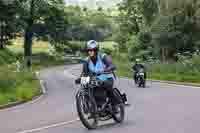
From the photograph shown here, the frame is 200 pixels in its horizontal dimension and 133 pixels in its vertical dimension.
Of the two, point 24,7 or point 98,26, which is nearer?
point 24,7

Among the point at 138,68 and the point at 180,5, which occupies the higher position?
the point at 180,5

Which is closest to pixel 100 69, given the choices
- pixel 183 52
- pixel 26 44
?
pixel 183 52

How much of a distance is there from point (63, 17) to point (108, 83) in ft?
255

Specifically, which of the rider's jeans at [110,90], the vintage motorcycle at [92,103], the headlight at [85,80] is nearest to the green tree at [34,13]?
the rider's jeans at [110,90]

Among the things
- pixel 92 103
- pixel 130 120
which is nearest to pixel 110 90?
pixel 92 103

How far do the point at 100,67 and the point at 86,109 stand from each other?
3.81ft

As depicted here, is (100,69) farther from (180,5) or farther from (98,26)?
(98,26)

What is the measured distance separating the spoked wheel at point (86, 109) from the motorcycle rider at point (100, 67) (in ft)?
1.73

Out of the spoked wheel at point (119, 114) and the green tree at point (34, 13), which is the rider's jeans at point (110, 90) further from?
the green tree at point (34, 13)

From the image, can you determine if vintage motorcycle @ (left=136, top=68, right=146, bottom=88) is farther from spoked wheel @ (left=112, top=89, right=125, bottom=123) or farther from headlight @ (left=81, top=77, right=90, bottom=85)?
headlight @ (left=81, top=77, right=90, bottom=85)

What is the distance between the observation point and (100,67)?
13039 millimetres

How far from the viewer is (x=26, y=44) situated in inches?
3374

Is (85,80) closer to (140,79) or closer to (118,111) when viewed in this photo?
(118,111)

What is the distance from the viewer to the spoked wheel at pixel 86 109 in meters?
12.4
